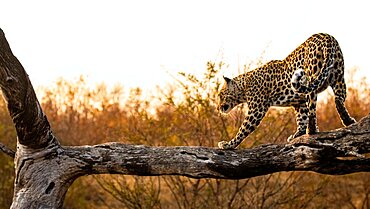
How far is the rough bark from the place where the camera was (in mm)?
5855

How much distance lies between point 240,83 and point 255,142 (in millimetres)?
4339

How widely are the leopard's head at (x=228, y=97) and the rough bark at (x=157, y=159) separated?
1628mm

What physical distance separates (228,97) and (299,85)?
1864 mm

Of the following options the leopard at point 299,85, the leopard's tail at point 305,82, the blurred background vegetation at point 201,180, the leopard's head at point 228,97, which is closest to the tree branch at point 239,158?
the leopard at point 299,85

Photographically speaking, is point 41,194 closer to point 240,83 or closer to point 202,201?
point 240,83

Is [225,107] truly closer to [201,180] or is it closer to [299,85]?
[299,85]

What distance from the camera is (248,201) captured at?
489 inches

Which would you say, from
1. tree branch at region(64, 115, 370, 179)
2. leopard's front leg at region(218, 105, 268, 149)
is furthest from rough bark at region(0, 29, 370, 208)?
leopard's front leg at region(218, 105, 268, 149)

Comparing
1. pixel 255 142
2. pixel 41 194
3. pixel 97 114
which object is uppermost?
pixel 97 114

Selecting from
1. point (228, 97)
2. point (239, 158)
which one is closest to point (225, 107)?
point (228, 97)

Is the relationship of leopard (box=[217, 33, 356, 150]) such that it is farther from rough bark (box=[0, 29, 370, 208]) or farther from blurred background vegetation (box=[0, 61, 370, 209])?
blurred background vegetation (box=[0, 61, 370, 209])

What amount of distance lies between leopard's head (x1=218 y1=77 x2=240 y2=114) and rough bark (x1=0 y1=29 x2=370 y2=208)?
163cm

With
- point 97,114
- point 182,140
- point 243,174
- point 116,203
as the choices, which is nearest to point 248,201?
point 182,140

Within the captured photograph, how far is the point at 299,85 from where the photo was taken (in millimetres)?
5996
